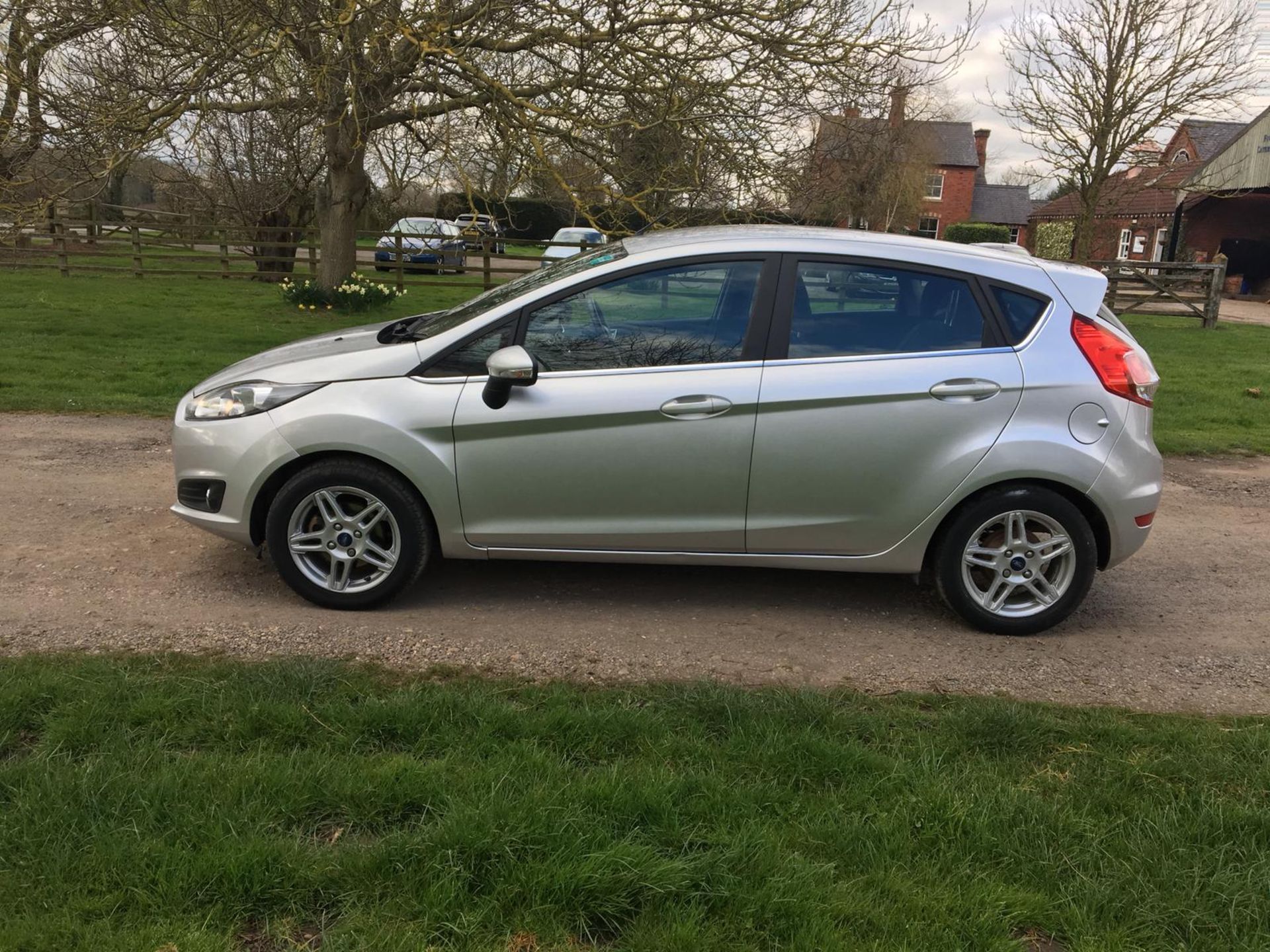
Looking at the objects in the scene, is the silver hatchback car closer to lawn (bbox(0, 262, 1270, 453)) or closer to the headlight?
the headlight

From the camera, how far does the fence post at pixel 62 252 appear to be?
789 inches

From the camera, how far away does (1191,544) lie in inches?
233

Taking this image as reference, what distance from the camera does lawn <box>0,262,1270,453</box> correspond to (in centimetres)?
888

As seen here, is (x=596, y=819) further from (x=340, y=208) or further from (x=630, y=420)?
(x=340, y=208)

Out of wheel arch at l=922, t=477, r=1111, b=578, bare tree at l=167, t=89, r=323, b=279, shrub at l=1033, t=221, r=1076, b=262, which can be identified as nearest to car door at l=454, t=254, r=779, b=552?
wheel arch at l=922, t=477, r=1111, b=578

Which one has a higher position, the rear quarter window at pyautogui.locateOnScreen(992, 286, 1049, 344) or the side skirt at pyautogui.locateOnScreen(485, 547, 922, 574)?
the rear quarter window at pyautogui.locateOnScreen(992, 286, 1049, 344)

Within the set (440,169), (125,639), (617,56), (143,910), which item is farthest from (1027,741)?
(440,169)

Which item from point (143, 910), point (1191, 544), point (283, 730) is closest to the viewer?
point (143, 910)

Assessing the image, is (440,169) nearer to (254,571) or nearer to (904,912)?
(254,571)

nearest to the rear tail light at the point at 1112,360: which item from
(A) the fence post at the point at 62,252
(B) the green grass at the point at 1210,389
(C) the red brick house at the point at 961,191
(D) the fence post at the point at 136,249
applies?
(B) the green grass at the point at 1210,389

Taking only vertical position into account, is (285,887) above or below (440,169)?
below

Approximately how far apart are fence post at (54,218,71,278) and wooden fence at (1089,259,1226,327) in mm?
21849

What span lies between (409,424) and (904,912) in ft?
9.19

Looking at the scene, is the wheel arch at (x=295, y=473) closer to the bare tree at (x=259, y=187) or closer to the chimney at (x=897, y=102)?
the chimney at (x=897, y=102)
